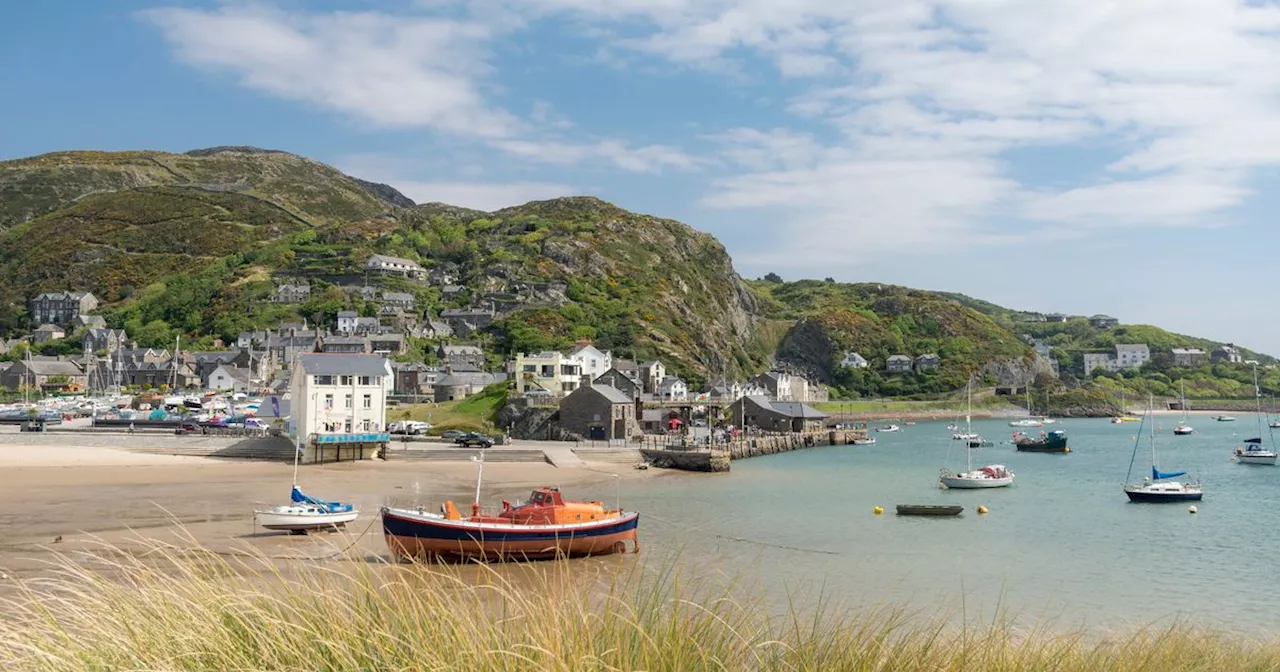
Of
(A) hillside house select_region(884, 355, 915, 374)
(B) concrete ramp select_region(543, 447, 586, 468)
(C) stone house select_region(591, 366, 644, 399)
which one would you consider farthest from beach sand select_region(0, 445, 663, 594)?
(A) hillside house select_region(884, 355, 915, 374)

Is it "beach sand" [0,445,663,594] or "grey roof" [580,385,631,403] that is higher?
"grey roof" [580,385,631,403]

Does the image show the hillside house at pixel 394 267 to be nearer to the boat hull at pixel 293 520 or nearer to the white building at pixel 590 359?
the white building at pixel 590 359

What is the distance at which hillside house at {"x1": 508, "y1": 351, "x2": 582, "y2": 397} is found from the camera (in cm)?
8606

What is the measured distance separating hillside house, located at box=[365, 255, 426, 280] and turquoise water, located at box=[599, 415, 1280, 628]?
4024 inches

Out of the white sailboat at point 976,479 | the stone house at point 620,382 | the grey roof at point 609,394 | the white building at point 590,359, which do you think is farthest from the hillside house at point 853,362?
the white sailboat at point 976,479

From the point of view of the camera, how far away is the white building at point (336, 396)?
49.7 m

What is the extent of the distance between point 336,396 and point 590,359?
47.9 metres

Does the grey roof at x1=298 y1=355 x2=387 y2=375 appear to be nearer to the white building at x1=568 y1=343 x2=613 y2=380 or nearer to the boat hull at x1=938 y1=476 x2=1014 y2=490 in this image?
the boat hull at x1=938 y1=476 x2=1014 y2=490

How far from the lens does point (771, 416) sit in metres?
84.5

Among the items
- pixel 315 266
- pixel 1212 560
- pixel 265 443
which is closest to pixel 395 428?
pixel 265 443

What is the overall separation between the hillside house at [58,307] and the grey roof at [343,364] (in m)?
110

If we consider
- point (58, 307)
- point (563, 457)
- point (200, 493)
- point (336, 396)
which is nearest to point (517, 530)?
point (200, 493)

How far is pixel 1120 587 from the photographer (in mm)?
22250

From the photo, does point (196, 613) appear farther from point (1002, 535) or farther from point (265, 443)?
Result: point (265, 443)
